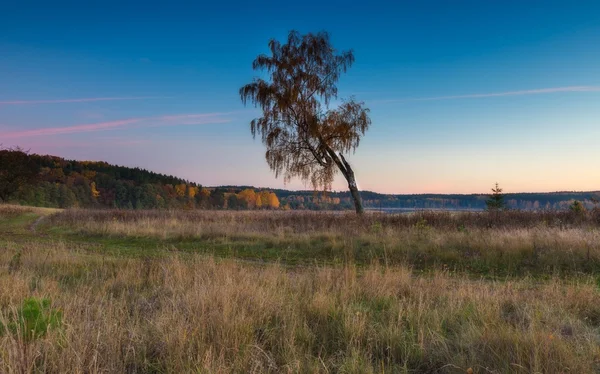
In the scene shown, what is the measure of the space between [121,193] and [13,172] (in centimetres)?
5198

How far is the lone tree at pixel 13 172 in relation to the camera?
5131cm

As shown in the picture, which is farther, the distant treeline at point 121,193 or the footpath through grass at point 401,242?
the distant treeline at point 121,193

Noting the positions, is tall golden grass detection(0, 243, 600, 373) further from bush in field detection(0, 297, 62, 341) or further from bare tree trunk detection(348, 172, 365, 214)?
bare tree trunk detection(348, 172, 365, 214)

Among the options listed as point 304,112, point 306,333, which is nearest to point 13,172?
point 304,112

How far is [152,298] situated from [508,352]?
4.78 meters

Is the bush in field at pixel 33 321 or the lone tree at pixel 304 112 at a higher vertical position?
the lone tree at pixel 304 112

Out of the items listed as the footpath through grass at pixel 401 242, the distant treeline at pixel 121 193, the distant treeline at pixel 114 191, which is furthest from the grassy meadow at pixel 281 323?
the distant treeline at pixel 114 191

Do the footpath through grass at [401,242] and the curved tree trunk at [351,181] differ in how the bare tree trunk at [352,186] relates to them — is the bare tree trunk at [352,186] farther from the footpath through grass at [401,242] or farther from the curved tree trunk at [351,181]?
the footpath through grass at [401,242]

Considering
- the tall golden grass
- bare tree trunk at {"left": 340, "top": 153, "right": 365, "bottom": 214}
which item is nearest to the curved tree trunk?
bare tree trunk at {"left": 340, "top": 153, "right": 365, "bottom": 214}

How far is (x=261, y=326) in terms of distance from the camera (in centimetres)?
440

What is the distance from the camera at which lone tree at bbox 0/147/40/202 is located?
51.3 metres

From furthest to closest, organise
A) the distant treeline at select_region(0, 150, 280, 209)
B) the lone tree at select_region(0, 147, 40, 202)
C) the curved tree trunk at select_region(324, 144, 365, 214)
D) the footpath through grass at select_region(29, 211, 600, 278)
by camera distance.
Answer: the distant treeline at select_region(0, 150, 280, 209), the lone tree at select_region(0, 147, 40, 202), the curved tree trunk at select_region(324, 144, 365, 214), the footpath through grass at select_region(29, 211, 600, 278)

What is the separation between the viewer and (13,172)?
51.3m

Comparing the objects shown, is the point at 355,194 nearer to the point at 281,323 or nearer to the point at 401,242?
the point at 401,242
